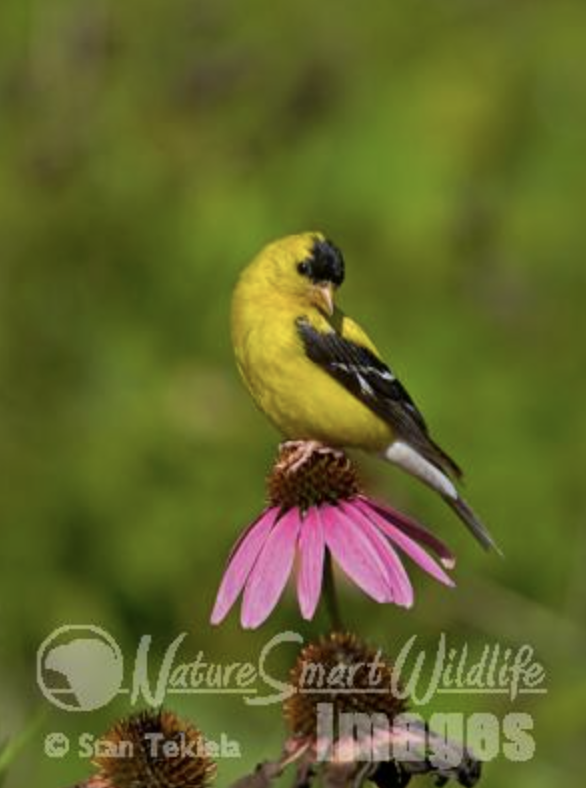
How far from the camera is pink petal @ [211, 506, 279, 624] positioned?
2137 millimetres

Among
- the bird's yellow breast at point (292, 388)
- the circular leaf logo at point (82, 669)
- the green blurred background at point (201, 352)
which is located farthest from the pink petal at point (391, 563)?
the green blurred background at point (201, 352)

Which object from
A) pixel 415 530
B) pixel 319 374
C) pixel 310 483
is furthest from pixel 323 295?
pixel 415 530

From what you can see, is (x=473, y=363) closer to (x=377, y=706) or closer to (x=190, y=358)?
(x=190, y=358)

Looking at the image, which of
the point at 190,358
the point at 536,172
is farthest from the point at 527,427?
the point at 536,172

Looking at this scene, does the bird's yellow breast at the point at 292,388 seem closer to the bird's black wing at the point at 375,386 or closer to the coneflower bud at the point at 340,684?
the bird's black wing at the point at 375,386

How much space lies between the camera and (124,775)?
2.04m

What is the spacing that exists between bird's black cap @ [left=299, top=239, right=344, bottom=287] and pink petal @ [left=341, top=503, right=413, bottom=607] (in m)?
0.93

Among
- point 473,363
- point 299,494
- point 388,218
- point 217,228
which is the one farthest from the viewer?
point 388,218

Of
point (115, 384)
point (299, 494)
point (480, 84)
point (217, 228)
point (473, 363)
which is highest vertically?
point (480, 84)

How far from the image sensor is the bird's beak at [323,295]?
326 cm

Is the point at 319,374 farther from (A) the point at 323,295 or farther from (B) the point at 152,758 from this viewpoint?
(B) the point at 152,758

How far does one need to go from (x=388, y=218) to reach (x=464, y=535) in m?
1.98

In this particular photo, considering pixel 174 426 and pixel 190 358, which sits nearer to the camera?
pixel 174 426

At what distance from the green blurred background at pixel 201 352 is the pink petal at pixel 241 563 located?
5.14ft
